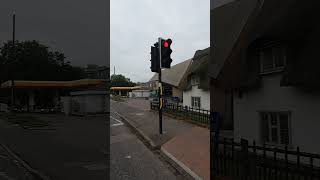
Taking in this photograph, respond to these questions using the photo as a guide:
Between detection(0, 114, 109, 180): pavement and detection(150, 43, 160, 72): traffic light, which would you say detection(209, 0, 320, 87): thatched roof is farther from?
detection(150, 43, 160, 72): traffic light

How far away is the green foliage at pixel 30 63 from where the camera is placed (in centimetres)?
2021

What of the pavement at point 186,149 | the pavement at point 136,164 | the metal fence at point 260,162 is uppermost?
the metal fence at point 260,162

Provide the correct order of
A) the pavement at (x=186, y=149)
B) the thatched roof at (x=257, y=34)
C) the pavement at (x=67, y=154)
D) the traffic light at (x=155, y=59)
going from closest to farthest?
the thatched roof at (x=257, y=34) → the pavement at (x=186, y=149) → the pavement at (x=67, y=154) → the traffic light at (x=155, y=59)

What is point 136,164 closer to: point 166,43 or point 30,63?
point 166,43

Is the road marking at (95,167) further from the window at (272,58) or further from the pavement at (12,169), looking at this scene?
the window at (272,58)

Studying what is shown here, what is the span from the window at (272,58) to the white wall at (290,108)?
0.05m

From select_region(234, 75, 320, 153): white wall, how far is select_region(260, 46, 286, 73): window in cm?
5

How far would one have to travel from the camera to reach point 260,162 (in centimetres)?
195

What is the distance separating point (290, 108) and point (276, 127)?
14 centimetres

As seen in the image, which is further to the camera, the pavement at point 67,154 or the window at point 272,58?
the pavement at point 67,154

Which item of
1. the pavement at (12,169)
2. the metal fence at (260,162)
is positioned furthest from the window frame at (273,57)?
the pavement at (12,169)

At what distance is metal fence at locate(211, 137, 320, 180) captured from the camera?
5.33 feet

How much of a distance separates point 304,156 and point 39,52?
21.9 m

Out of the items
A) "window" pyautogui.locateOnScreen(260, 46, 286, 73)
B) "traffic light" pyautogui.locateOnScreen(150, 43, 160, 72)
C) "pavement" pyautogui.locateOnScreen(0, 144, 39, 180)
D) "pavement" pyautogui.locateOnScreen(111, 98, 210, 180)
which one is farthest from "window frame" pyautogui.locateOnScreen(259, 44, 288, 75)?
"traffic light" pyautogui.locateOnScreen(150, 43, 160, 72)
